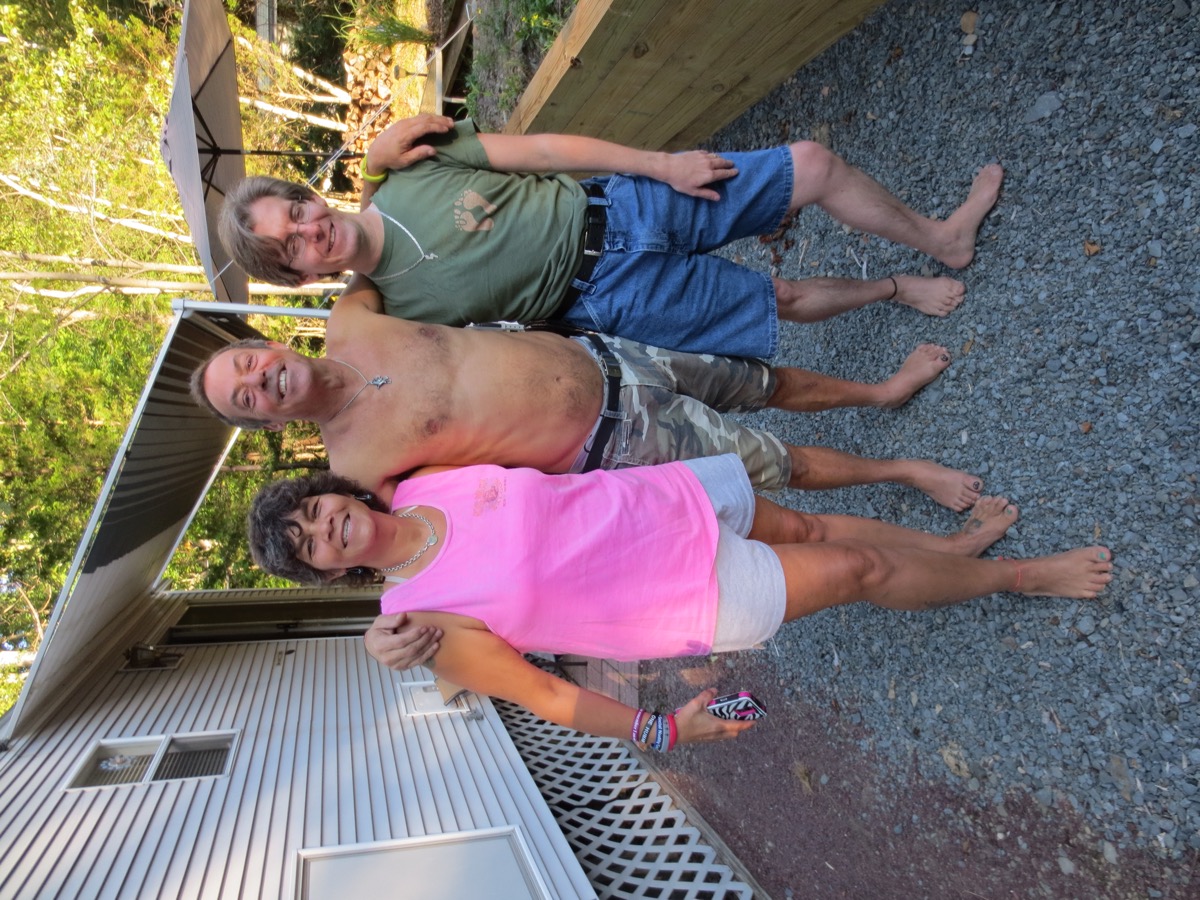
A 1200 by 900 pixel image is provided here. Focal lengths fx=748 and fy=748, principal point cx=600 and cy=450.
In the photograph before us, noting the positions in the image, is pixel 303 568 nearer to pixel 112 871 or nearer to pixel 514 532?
pixel 514 532

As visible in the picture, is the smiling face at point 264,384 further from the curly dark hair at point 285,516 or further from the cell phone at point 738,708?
the cell phone at point 738,708

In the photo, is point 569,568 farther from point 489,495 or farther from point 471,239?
point 471,239

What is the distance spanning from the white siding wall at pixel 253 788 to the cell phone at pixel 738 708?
7.63 feet

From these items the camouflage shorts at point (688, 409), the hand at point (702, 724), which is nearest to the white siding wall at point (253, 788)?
the hand at point (702, 724)

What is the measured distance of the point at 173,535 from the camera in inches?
211

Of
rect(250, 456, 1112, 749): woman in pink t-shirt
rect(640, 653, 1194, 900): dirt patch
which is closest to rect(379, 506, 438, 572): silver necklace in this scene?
rect(250, 456, 1112, 749): woman in pink t-shirt

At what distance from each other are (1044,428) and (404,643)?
6.84 feet

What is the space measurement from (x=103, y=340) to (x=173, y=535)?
565 cm

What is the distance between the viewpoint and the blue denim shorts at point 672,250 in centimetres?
248

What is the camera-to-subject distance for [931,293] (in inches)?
110

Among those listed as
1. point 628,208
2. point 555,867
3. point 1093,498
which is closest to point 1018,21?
point 628,208

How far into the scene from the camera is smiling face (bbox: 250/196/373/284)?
223 cm

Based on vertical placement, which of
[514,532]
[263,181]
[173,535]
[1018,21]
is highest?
[1018,21]

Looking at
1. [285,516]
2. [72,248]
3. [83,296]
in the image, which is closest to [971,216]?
[285,516]
